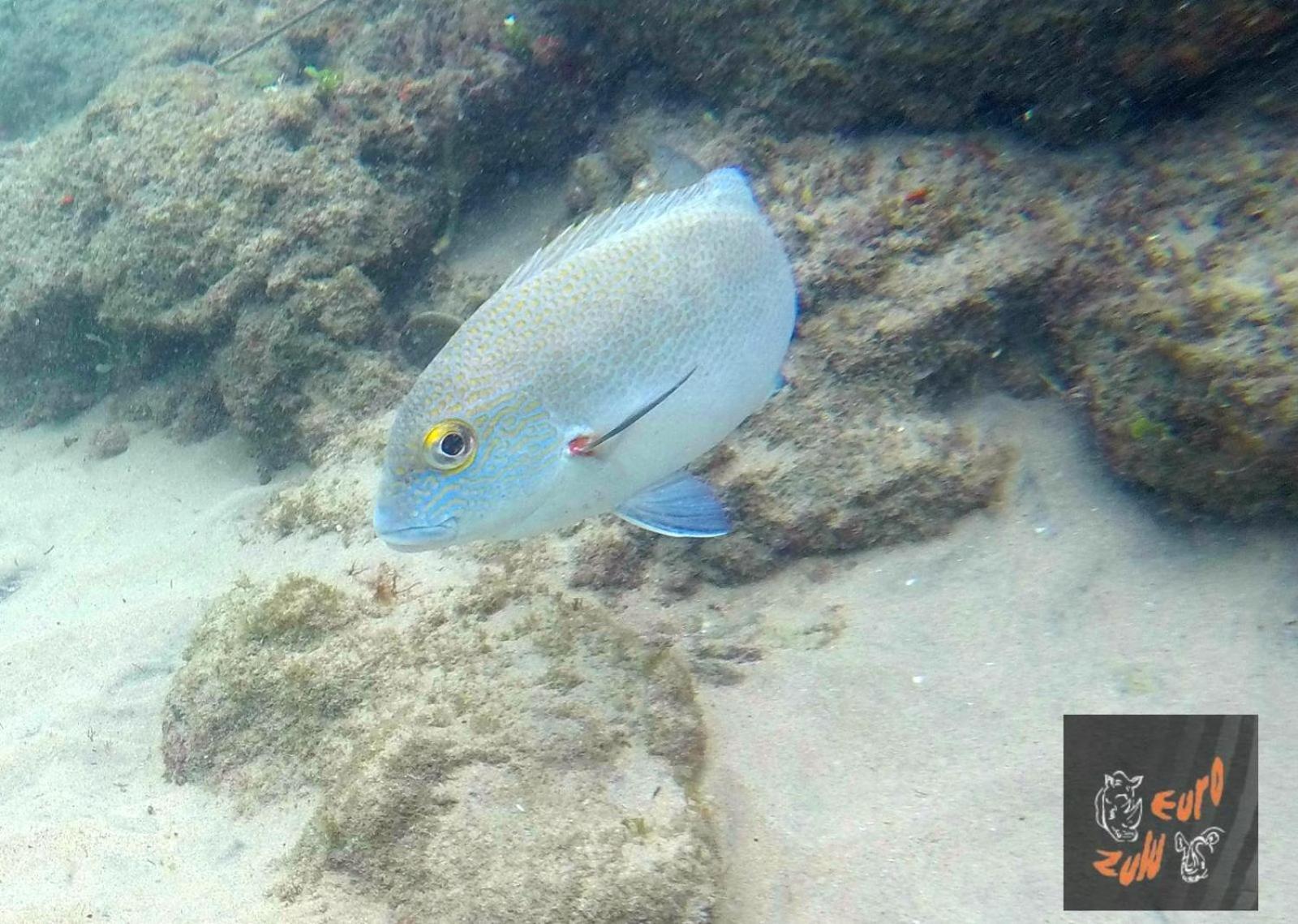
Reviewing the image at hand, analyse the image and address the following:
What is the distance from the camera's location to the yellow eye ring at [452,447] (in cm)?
198

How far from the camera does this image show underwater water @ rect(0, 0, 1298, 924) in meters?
2.28

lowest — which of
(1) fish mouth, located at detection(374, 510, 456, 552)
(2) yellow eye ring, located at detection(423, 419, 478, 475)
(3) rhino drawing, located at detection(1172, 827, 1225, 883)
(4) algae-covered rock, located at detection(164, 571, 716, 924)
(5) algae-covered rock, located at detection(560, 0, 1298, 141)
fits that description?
(3) rhino drawing, located at detection(1172, 827, 1225, 883)

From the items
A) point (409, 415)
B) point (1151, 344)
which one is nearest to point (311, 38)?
point (409, 415)

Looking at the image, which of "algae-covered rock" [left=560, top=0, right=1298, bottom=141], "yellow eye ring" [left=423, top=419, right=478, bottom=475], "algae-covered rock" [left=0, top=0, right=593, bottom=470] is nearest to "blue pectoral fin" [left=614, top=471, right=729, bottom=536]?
"yellow eye ring" [left=423, top=419, right=478, bottom=475]

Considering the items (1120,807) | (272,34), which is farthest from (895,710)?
(272,34)

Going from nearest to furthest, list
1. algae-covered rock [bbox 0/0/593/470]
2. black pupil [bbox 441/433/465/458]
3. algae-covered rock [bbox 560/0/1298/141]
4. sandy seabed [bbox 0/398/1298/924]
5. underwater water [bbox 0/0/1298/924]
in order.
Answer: black pupil [bbox 441/433/465/458] < underwater water [bbox 0/0/1298/924] < sandy seabed [bbox 0/398/1298/924] < algae-covered rock [bbox 560/0/1298/141] < algae-covered rock [bbox 0/0/593/470]

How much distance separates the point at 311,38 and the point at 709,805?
22.2 feet

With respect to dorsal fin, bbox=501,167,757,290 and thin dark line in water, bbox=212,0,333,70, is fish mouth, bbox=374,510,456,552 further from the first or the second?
thin dark line in water, bbox=212,0,333,70

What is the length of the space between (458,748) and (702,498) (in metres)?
1.18

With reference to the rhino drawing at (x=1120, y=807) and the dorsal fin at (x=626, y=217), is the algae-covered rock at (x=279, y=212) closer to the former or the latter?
the dorsal fin at (x=626, y=217)
